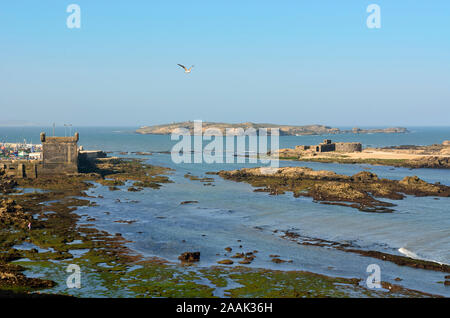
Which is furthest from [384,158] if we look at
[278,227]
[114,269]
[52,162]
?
[114,269]

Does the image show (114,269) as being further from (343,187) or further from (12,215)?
(343,187)

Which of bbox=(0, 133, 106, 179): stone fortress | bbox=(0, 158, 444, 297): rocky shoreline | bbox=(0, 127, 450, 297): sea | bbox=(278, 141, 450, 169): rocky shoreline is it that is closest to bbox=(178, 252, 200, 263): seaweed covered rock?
bbox=(0, 158, 444, 297): rocky shoreline

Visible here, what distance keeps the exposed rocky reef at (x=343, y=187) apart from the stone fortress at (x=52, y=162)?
108 ft

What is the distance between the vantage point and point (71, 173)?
84.0m

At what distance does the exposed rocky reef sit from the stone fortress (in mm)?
33067

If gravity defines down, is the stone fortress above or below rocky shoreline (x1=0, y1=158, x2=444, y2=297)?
above

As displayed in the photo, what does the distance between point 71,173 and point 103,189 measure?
13.8 metres

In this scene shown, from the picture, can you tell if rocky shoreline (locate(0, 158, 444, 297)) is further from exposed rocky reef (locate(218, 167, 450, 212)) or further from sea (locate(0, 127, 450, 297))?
exposed rocky reef (locate(218, 167, 450, 212))

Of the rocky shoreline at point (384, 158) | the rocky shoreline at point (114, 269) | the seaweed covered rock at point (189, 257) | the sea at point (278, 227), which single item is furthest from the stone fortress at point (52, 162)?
the rocky shoreline at point (384, 158)

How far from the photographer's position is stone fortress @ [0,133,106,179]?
80562 mm

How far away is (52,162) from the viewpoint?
8312 cm

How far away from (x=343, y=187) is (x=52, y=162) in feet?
179

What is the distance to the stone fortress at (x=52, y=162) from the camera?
8056 cm
